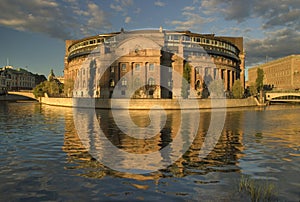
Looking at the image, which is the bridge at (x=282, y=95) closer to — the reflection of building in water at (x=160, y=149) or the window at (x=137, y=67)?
the window at (x=137, y=67)

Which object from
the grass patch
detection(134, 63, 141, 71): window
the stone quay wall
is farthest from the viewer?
detection(134, 63, 141, 71): window

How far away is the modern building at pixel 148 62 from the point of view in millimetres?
101125

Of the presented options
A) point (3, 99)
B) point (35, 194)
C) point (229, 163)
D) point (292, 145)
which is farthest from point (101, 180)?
point (3, 99)

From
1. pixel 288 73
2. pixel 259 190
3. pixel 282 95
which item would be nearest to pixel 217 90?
pixel 282 95

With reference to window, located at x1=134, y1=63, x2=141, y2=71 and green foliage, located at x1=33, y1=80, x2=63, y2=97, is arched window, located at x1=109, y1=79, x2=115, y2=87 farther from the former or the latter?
green foliage, located at x1=33, y1=80, x2=63, y2=97

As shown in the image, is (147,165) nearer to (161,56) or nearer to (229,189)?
(229,189)

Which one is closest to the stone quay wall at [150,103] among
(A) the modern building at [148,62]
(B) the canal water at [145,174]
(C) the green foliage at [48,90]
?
(A) the modern building at [148,62]

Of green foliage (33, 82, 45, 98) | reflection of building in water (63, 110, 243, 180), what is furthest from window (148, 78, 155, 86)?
reflection of building in water (63, 110, 243, 180)

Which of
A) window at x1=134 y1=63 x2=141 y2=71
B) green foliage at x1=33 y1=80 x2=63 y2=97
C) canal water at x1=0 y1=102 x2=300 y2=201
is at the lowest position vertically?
canal water at x1=0 y1=102 x2=300 y2=201

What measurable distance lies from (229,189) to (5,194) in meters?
9.36

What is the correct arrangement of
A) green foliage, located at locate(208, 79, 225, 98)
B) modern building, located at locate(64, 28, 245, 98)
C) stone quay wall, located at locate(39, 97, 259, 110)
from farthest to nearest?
modern building, located at locate(64, 28, 245, 98) → green foliage, located at locate(208, 79, 225, 98) → stone quay wall, located at locate(39, 97, 259, 110)

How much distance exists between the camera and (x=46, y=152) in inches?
782

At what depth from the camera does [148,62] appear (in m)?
101

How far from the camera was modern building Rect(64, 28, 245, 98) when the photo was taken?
101125 millimetres
